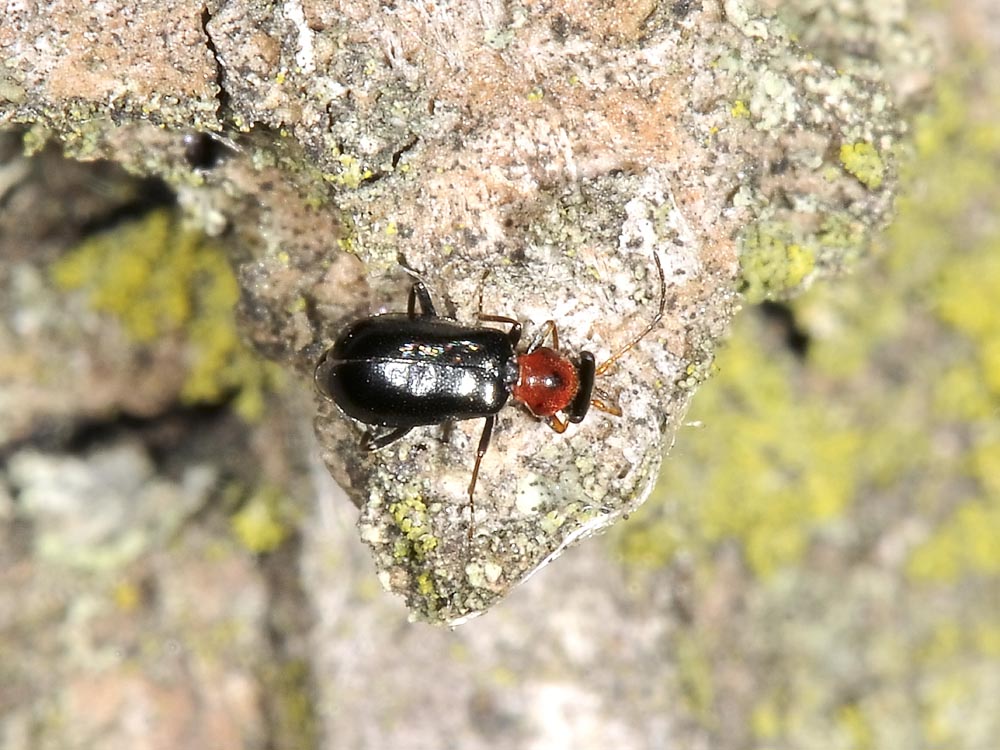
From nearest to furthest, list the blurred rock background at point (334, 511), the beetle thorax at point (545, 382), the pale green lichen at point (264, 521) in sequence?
1. the beetle thorax at point (545, 382)
2. the blurred rock background at point (334, 511)
3. the pale green lichen at point (264, 521)

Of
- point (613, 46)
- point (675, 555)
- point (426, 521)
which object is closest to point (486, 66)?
point (613, 46)

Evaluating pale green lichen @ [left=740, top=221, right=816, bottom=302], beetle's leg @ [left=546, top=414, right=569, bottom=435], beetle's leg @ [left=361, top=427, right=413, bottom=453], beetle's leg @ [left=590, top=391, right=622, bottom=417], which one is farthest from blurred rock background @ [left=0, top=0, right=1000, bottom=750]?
beetle's leg @ [left=590, top=391, right=622, bottom=417]

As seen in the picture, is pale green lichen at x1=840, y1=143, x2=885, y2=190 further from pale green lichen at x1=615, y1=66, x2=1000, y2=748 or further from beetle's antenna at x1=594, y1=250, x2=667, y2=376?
pale green lichen at x1=615, y1=66, x2=1000, y2=748

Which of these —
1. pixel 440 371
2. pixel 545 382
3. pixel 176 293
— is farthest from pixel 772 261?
pixel 176 293

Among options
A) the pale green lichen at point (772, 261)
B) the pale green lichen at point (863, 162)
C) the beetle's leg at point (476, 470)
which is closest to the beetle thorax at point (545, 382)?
the beetle's leg at point (476, 470)

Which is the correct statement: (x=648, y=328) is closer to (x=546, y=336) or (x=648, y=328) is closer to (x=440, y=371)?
(x=546, y=336)

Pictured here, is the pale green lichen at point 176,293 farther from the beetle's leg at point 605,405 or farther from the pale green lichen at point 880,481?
the pale green lichen at point 880,481
